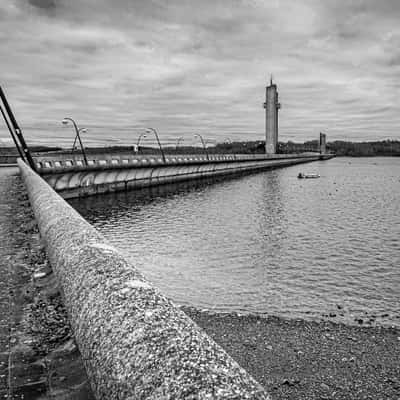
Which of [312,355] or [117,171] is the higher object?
[117,171]

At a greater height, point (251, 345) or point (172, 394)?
point (172, 394)

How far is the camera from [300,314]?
422 inches

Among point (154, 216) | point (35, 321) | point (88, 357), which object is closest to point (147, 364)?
point (88, 357)

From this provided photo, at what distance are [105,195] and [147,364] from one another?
151 ft

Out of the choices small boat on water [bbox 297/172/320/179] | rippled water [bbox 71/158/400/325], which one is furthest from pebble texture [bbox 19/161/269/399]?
small boat on water [bbox 297/172/320/179]

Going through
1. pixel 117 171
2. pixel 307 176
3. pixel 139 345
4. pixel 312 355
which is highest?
pixel 139 345

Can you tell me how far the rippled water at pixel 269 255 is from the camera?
39.2 ft

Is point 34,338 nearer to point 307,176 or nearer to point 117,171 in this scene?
point 117,171

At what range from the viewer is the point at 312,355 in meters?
8.03

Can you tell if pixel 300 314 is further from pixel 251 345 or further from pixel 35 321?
pixel 35 321

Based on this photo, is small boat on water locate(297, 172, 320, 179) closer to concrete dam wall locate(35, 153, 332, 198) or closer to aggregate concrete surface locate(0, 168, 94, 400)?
concrete dam wall locate(35, 153, 332, 198)

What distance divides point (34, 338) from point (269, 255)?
14911 millimetres

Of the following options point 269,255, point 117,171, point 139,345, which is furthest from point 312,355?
point 117,171

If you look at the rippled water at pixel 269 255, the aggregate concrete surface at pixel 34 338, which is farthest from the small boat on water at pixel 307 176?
the aggregate concrete surface at pixel 34 338
